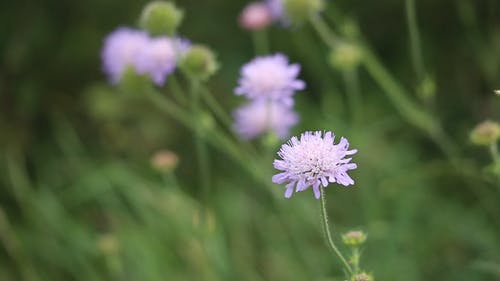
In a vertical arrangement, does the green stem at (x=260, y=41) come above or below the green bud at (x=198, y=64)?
above

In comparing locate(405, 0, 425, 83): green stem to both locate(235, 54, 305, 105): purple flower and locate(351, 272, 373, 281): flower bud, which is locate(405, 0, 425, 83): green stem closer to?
locate(235, 54, 305, 105): purple flower

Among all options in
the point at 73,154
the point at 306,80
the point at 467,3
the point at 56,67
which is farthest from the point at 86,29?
the point at 467,3

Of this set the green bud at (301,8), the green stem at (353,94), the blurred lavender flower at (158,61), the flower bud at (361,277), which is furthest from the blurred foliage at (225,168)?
the flower bud at (361,277)

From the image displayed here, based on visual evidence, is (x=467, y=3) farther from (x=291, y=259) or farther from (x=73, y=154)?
(x=73, y=154)

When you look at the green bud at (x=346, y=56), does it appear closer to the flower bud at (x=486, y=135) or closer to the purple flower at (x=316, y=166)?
the flower bud at (x=486, y=135)

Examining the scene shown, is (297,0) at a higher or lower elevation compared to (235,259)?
higher

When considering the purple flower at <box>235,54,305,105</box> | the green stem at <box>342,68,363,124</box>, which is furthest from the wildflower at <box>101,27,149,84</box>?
the green stem at <box>342,68,363,124</box>
